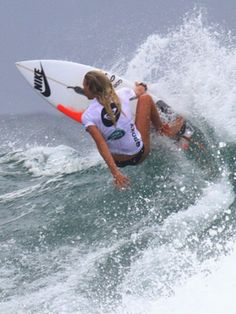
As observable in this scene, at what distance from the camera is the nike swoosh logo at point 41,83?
24.8ft

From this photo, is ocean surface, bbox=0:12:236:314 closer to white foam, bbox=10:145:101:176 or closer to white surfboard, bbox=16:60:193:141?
white foam, bbox=10:145:101:176

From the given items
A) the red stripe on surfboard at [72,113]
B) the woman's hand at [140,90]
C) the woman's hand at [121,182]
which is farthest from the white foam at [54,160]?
the woman's hand at [121,182]

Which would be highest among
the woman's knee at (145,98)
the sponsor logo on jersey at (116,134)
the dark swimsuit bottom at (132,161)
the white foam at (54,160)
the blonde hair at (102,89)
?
the blonde hair at (102,89)

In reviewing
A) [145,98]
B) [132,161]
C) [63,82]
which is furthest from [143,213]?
[63,82]

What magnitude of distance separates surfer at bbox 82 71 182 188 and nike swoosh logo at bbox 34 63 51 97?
1.65m

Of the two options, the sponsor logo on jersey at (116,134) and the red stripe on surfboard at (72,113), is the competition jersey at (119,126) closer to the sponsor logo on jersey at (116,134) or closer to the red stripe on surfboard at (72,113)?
the sponsor logo on jersey at (116,134)

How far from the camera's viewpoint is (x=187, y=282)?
4.10 metres

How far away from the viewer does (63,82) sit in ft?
24.3

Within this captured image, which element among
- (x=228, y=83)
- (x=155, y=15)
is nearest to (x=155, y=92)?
(x=228, y=83)

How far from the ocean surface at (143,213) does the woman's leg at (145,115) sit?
1.38 ft

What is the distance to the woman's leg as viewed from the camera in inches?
240

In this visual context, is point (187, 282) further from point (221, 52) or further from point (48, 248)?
point (221, 52)

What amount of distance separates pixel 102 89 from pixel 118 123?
0.44 m

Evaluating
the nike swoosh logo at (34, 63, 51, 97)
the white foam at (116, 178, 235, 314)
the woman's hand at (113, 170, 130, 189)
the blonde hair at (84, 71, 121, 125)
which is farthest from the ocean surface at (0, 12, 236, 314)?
the blonde hair at (84, 71, 121, 125)
